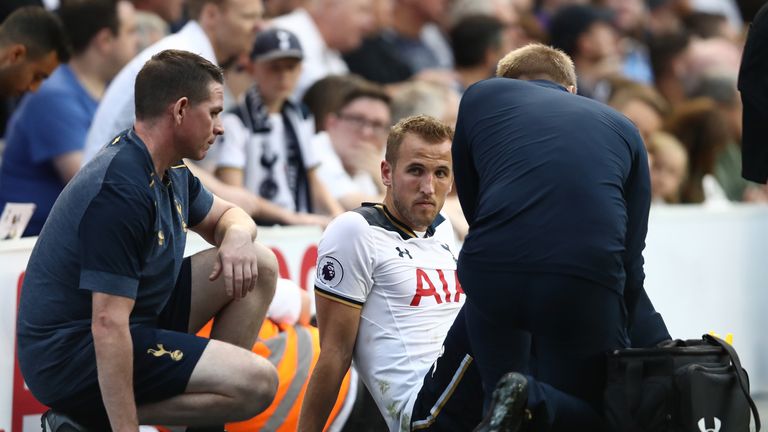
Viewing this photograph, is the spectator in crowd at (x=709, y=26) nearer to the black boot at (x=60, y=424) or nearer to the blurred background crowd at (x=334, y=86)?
the blurred background crowd at (x=334, y=86)

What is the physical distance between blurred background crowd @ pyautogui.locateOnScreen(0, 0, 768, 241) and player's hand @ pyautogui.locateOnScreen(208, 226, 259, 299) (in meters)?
1.48

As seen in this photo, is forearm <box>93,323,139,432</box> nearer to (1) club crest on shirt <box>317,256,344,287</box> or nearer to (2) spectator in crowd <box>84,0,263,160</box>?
(1) club crest on shirt <box>317,256,344,287</box>

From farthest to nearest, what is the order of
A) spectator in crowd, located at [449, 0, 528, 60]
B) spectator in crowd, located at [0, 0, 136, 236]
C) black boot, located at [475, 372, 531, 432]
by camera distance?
spectator in crowd, located at [449, 0, 528, 60], spectator in crowd, located at [0, 0, 136, 236], black boot, located at [475, 372, 531, 432]

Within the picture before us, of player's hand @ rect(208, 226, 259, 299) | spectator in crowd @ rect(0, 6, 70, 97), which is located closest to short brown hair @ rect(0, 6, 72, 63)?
spectator in crowd @ rect(0, 6, 70, 97)

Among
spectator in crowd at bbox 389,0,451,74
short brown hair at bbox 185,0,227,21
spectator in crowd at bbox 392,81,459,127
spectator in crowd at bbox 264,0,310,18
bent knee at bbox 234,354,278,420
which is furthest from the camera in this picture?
spectator in crowd at bbox 389,0,451,74

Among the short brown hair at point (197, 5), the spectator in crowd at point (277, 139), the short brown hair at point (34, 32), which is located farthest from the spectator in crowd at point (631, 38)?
the short brown hair at point (34, 32)

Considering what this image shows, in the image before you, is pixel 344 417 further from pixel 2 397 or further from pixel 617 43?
pixel 617 43

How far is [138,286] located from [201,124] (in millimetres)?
582

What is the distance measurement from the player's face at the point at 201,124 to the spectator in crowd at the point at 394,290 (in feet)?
2.01

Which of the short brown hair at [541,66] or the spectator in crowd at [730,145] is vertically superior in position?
the short brown hair at [541,66]

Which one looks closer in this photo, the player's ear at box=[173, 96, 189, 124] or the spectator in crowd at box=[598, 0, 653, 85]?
the player's ear at box=[173, 96, 189, 124]

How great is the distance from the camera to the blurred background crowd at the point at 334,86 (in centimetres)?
628

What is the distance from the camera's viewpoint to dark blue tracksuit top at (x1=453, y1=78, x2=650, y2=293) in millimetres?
3729

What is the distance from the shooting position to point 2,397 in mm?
4797
